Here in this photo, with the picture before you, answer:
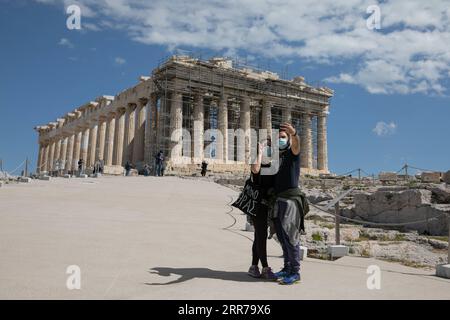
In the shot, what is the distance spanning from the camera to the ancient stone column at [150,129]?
129 feet

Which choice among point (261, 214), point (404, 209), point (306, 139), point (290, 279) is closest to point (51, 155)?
point (306, 139)

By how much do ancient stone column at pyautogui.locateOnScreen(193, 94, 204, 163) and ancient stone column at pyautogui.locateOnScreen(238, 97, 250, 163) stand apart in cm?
468

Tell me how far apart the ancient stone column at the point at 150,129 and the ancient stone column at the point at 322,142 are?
18793mm

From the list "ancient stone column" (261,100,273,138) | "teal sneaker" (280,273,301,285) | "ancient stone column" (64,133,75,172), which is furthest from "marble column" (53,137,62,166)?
"teal sneaker" (280,273,301,285)

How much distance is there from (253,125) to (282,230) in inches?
1612

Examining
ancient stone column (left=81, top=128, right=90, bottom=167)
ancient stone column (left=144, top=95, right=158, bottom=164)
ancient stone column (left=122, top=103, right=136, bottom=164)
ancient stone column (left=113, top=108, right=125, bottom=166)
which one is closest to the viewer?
ancient stone column (left=144, top=95, right=158, bottom=164)

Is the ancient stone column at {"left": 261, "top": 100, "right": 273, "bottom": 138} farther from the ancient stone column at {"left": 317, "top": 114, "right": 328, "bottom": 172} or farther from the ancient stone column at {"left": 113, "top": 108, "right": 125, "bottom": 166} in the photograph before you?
the ancient stone column at {"left": 113, "top": 108, "right": 125, "bottom": 166}

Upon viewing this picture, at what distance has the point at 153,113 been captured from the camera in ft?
130

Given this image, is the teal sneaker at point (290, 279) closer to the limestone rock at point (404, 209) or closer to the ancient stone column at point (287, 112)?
the limestone rock at point (404, 209)

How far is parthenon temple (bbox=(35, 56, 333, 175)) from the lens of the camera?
37.5m

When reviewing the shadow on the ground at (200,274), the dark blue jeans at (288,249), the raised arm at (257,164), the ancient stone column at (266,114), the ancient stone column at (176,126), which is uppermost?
the ancient stone column at (266,114)

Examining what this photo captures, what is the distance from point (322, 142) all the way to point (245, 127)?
11271 millimetres

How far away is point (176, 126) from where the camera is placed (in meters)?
36.6

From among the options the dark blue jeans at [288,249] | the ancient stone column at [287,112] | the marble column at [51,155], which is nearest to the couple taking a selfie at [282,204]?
the dark blue jeans at [288,249]
